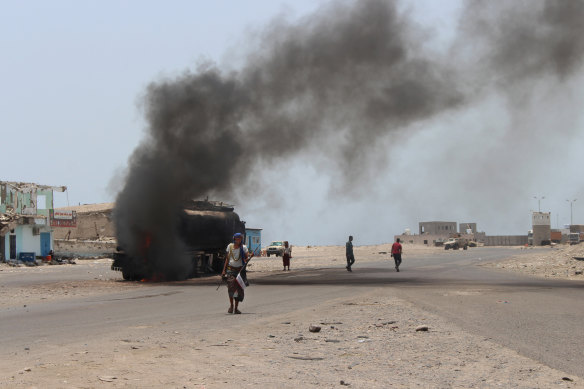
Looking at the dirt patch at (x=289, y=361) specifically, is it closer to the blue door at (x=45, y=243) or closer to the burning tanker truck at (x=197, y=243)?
the burning tanker truck at (x=197, y=243)

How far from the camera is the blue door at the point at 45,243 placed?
1992 inches

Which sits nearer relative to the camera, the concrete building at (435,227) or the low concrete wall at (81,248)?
the low concrete wall at (81,248)

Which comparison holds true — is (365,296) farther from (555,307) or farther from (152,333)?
(152,333)

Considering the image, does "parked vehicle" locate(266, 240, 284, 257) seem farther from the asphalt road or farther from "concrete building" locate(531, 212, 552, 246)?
"concrete building" locate(531, 212, 552, 246)

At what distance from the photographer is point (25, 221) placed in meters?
47.8

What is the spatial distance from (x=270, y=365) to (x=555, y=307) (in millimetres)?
8329

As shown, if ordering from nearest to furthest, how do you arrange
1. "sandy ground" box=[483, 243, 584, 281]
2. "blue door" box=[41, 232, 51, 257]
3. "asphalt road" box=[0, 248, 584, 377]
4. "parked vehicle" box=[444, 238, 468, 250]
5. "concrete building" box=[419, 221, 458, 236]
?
1. "asphalt road" box=[0, 248, 584, 377]
2. "sandy ground" box=[483, 243, 584, 281]
3. "blue door" box=[41, 232, 51, 257]
4. "parked vehicle" box=[444, 238, 468, 250]
5. "concrete building" box=[419, 221, 458, 236]

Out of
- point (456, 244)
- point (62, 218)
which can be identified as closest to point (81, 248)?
point (62, 218)

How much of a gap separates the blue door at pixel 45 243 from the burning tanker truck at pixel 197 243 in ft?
82.5

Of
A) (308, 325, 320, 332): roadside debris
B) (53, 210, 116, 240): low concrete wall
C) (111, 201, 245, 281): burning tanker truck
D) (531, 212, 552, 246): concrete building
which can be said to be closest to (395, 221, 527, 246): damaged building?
(531, 212, 552, 246): concrete building

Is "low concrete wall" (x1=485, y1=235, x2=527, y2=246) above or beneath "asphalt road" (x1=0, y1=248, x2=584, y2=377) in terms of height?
beneath

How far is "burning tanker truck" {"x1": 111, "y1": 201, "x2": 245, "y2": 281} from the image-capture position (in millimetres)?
24922

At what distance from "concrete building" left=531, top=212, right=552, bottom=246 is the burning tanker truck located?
82.1 m

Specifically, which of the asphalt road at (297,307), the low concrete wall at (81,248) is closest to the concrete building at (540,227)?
the low concrete wall at (81,248)
